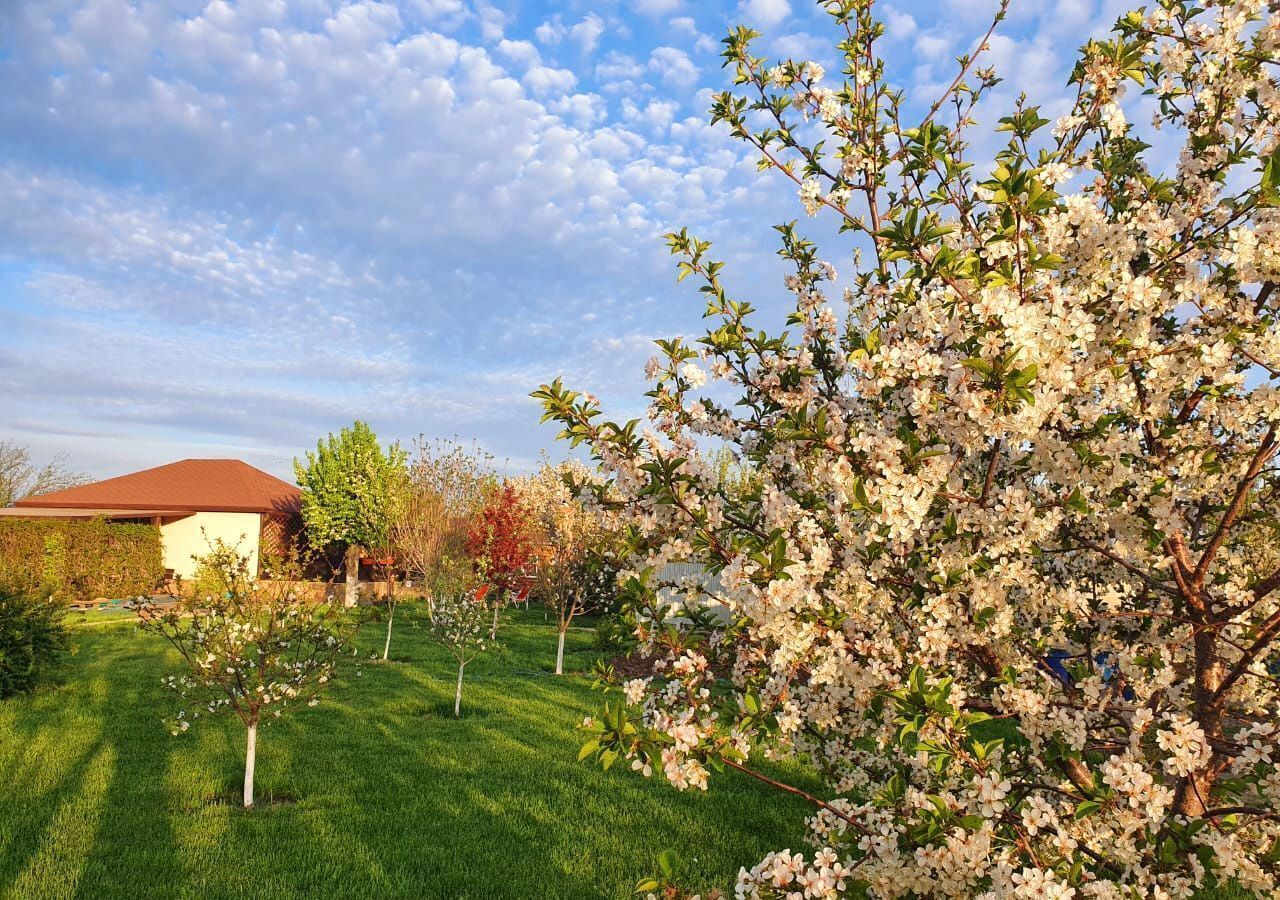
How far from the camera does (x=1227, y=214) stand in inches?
125

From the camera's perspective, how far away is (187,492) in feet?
98.0

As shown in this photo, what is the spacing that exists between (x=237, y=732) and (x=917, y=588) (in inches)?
395

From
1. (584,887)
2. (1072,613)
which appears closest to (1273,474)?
(1072,613)

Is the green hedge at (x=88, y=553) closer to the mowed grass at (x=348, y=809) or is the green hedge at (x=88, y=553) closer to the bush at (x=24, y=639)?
the bush at (x=24, y=639)

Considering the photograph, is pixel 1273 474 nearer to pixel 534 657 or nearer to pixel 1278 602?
pixel 1278 602

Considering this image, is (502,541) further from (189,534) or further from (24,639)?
(189,534)

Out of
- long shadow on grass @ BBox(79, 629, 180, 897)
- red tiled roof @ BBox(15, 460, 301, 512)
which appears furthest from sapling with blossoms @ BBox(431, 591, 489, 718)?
red tiled roof @ BBox(15, 460, 301, 512)

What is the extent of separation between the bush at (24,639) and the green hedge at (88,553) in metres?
11.0

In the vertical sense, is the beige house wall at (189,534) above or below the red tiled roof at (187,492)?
below

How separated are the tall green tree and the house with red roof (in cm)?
185

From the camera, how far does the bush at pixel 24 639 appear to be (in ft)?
35.7

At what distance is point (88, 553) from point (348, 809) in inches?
875

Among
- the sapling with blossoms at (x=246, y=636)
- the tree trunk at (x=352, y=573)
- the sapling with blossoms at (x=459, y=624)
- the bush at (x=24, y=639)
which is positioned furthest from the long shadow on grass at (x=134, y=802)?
the tree trunk at (x=352, y=573)

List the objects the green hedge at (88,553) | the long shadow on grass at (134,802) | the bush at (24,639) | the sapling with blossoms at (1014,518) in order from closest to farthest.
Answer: the sapling with blossoms at (1014,518) < the long shadow on grass at (134,802) < the bush at (24,639) < the green hedge at (88,553)
